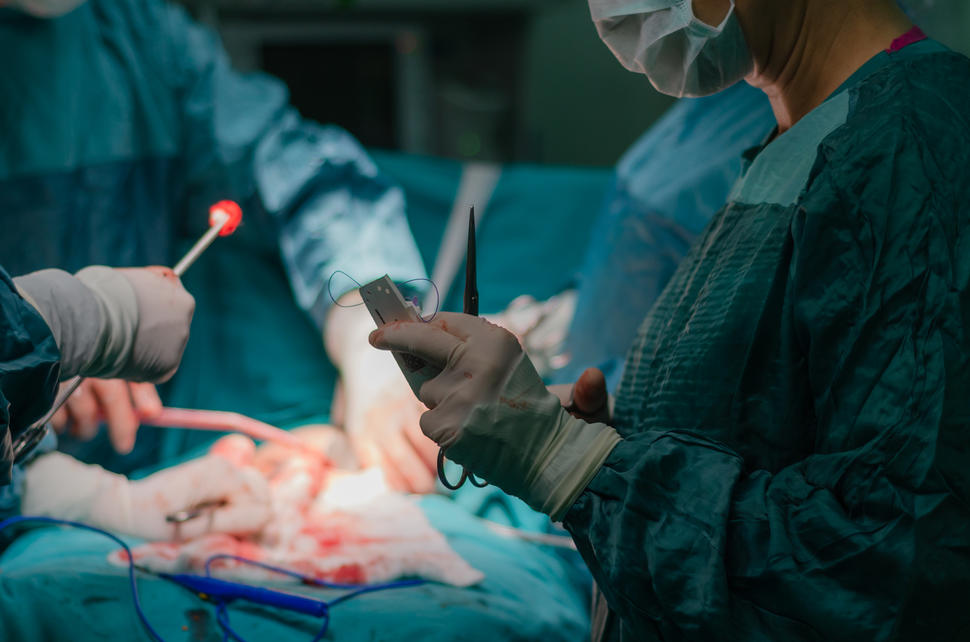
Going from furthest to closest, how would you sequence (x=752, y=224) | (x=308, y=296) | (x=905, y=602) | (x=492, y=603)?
(x=308, y=296), (x=492, y=603), (x=752, y=224), (x=905, y=602)

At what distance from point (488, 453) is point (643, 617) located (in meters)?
0.24

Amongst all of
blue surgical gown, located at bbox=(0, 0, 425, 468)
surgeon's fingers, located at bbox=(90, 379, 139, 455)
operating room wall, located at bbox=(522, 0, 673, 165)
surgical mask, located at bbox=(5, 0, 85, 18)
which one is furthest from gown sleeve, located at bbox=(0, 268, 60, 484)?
operating room wall, located at bbox=(522, 0, 673, 165)

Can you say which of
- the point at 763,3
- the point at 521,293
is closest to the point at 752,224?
the point at 763,3

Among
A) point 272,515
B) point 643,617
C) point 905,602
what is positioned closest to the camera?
point 905,602

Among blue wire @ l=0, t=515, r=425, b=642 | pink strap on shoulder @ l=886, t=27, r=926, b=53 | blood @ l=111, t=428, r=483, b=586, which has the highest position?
pink strap on shoulder @ l=886, t=27, r=926, b=53

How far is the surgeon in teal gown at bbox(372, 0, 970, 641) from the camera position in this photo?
0.68 metres

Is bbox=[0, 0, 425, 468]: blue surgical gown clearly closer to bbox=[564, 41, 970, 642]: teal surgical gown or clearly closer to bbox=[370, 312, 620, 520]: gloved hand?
bbox=[370, 312, 620, 520]: gloved hand

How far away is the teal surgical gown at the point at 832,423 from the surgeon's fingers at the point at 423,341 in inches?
8.8

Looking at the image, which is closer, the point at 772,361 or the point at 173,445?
the point at 772,361

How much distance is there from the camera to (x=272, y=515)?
57.9 inches

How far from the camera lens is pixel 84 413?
1437 millimetres

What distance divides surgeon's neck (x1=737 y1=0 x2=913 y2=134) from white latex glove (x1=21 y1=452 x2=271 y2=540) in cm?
119

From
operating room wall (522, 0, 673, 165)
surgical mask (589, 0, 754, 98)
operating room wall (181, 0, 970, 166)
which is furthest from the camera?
operating room wall (181, 0, 970, 166)

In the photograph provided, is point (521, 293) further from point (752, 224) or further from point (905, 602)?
point (905, 602)
